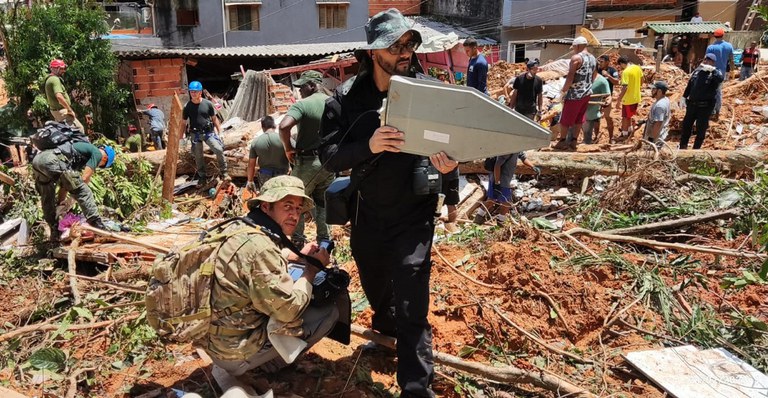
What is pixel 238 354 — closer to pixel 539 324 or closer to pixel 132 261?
pixel 539 324

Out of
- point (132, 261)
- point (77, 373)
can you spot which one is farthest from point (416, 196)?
Result: point (132, 261)

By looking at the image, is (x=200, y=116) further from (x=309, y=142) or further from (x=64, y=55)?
(x=64, y=55)

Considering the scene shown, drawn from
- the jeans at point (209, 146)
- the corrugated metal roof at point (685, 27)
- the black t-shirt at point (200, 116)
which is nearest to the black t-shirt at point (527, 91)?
the jeans at point (209, 146)

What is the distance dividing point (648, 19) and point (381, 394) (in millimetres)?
28194

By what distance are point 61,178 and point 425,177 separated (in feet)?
15.0

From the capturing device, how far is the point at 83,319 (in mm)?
4352

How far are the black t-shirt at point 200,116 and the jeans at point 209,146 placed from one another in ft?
0.36

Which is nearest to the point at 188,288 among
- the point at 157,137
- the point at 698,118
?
the point at 698,118

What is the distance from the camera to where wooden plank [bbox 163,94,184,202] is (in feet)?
26.6

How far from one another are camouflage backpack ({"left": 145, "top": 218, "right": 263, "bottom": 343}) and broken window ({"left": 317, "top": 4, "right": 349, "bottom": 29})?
20351 millimetres

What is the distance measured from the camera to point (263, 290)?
2773mm

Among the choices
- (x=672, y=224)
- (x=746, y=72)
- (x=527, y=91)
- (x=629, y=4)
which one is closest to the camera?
(x=672, y=224)

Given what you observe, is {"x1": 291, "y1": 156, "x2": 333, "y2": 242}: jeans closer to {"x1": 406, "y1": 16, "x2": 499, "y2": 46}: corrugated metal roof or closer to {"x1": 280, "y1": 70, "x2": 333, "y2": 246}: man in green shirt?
{"x1": 280, "y1": 70, "x2": 333, "y2": 246}: man in green shirt

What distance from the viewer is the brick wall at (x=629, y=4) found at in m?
26.2
